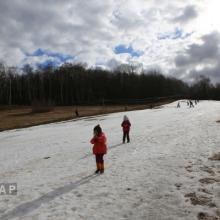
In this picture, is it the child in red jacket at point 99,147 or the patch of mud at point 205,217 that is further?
the child in red jacket at point 99,147

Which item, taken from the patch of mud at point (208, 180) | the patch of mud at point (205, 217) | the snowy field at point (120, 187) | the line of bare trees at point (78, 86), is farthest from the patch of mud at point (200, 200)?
the line of bare trees at point (78, 86)

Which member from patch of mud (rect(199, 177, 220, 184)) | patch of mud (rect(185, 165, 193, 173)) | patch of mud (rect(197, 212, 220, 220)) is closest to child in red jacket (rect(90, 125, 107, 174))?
patch of mud (rect(185, 165, 193, 173))

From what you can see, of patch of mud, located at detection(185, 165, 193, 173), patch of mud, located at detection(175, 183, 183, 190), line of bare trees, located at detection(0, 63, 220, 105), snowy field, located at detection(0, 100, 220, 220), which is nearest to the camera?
snowy field, located at detection(0, 100, 220, 220)

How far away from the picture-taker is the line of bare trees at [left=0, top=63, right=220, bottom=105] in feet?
384

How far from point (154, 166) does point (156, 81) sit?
433ft

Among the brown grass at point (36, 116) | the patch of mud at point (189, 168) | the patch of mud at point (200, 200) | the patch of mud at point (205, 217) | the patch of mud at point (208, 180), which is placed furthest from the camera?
the brown grass at point (36, 116)

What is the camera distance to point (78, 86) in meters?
125

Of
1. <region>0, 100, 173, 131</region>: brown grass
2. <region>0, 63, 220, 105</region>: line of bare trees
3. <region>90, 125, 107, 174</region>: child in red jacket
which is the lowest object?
<region>0, 100, 173, 131</region>: brown grass

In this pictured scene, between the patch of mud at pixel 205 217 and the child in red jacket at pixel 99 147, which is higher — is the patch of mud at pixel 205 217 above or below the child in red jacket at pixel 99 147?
below

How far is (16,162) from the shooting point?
47.5 ft

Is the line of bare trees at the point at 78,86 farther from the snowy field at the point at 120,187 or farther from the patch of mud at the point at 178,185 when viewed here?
the patch of mud at the point at 178,185

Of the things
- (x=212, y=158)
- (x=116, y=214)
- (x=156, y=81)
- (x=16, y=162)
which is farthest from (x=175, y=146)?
(x=156, y=81)

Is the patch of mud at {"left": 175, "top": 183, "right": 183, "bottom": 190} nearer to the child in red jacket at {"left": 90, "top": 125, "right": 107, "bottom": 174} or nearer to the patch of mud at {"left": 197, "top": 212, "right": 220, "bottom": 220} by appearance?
the patch of mud at {"left": 197, "top": 212, "right": 220, "bottom": 220}

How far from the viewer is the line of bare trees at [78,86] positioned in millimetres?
117125
